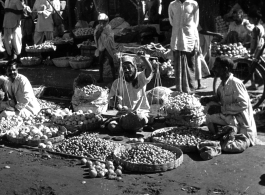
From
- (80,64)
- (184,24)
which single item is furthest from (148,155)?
(80,64)

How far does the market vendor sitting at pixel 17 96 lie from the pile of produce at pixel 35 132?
64cm

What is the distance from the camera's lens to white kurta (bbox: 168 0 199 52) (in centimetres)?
855

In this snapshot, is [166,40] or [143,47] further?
[166,40]

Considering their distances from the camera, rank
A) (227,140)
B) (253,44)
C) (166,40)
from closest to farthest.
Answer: (227,140) → (253,44) → (166,40)

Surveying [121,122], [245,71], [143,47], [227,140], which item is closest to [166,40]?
[143,47]

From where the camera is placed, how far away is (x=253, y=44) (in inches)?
354

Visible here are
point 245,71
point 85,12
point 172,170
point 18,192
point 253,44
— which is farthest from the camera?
point 85,12

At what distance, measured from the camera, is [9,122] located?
278 inches

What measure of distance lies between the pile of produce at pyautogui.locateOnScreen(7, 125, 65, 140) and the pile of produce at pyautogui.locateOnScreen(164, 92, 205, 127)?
4.84 feet

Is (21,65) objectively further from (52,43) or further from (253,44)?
(253,44)

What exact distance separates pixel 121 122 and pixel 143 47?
3.87 meters

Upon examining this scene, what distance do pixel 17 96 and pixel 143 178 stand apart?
9.91 ft

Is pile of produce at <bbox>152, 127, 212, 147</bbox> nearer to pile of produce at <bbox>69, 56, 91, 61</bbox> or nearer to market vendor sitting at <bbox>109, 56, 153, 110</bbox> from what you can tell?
market vendor sitting at <bbox>109, 56, 153, 110</bbox>

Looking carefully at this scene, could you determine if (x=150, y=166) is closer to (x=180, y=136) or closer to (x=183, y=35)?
(x=180, y=136)
